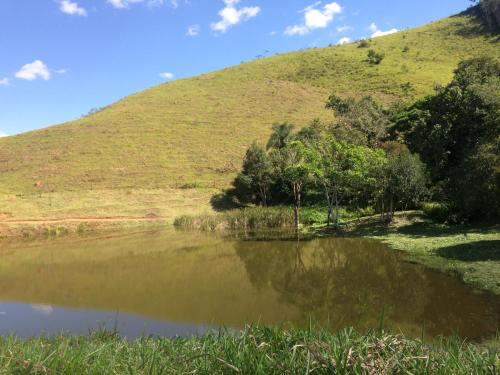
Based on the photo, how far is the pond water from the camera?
10.8m

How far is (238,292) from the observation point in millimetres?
14516

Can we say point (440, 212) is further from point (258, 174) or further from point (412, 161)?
point (258, 174)

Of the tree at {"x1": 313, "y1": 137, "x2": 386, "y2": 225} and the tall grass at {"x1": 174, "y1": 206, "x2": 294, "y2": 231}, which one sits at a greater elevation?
the tree at {"x1": 313, "y1": 137, "x2": 386, "y2": 225}

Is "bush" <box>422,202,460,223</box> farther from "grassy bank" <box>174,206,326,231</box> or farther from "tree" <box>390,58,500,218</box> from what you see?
"grassy bank" <box>174,206,326,231</box>

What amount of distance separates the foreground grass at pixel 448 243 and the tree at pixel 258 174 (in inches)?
644

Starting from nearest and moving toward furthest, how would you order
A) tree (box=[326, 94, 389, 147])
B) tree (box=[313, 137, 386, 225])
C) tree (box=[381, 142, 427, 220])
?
1. tree (box=[381, 142, 427, 220])
2. tree (box=[313, 137, 386, 225])
3. tree (box=[326, 94, 389, 147])

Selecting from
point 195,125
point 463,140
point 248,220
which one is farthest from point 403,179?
point 195,125

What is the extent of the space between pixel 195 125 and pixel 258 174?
27827mm

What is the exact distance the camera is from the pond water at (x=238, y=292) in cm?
1081

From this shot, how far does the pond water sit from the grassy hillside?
2269 centimetres

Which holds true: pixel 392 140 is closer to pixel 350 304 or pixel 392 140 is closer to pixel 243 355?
pixel 350 304

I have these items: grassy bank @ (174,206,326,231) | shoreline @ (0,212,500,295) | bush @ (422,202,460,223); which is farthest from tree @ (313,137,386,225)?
grassy bank @ (174,206,326,231)

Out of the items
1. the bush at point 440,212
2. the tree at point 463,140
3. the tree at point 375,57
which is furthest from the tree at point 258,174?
the tree at point 375,57

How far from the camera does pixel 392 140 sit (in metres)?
42.9
